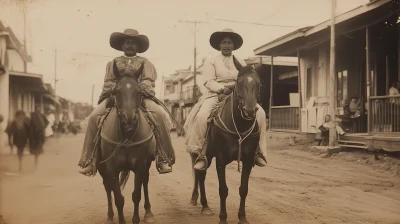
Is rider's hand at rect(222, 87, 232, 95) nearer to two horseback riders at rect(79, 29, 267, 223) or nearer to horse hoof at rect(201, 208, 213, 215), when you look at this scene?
two horseback riders at rect(79, 29, 267, 223)

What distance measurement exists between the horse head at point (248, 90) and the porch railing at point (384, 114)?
6.84 metres

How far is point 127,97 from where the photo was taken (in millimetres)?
5586

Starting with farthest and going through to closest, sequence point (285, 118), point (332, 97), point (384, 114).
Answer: point (285, 118) → point (332, 97) → point (384, 114)

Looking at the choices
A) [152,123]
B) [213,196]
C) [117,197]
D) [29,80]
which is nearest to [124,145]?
[152,123]

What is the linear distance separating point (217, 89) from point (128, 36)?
5.17 ft

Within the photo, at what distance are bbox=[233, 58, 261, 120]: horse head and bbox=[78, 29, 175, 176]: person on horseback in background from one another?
129 centimetres

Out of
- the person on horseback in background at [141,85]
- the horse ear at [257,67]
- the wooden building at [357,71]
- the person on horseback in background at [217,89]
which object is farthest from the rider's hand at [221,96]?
the wooden building at [357,71]

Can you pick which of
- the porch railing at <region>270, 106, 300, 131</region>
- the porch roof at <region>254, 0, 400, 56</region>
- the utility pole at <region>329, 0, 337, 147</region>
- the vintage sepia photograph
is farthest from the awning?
the porch railing at <region>270, 106, 300, 131</region>

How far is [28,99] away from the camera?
6152 mm

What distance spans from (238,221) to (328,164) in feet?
23.0

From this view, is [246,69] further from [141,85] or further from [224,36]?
[141,85]

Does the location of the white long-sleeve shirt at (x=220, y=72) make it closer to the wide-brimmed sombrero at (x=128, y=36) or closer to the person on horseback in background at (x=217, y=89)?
the person on horseback in background at (x=217, y=89)

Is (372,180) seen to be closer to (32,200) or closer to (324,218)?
(324,218)

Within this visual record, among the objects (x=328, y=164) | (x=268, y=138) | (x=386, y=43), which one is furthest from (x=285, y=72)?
(x=328, y=164)
